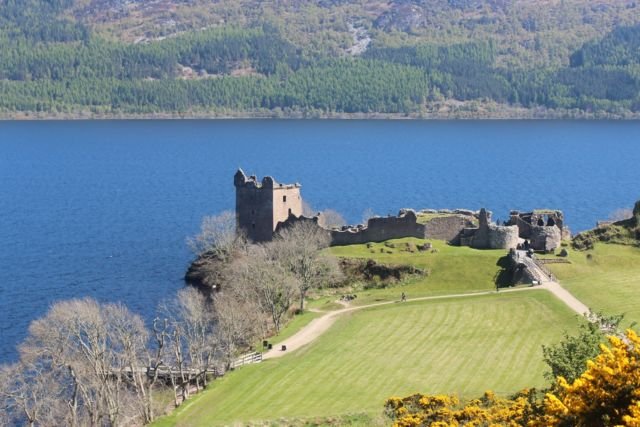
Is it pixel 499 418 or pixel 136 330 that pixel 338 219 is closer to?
pixel 136 330

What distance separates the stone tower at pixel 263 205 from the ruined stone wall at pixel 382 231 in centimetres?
616

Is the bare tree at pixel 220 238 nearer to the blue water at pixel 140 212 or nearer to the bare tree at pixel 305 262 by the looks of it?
the blue water at pixel 140 212

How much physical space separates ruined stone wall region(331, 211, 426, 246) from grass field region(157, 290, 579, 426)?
62.9 ft

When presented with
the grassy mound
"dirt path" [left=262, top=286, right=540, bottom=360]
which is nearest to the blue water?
"dirt path" [left=262, top=286, right=540, bottom=360]

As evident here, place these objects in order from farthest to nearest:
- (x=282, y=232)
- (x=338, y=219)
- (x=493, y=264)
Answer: (x=338, y=219)
(x=282, y=232)
(x=493, y=264)

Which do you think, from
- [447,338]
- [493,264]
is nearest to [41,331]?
[447,338]

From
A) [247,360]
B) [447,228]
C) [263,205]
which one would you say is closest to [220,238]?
[263,205]

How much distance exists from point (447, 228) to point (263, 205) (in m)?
16.8

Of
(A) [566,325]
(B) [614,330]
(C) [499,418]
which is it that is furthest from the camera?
(A) [566,325]

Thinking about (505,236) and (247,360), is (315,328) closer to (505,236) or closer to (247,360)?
(247,360)

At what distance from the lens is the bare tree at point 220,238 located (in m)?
96.8

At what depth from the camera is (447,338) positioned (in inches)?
2534

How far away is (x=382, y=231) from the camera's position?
9262 cm

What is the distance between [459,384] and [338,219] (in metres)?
55.7
